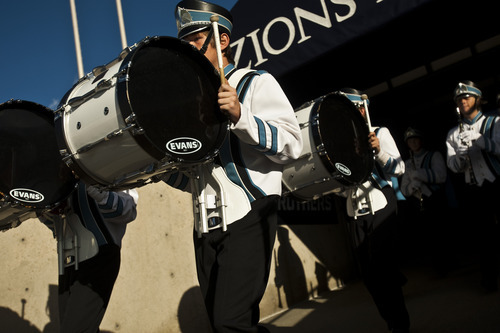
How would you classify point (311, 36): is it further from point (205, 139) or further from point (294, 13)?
point (205, 139)

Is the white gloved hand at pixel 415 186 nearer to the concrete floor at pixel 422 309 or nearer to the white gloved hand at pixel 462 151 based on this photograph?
the concrete floor at pixel 422 309

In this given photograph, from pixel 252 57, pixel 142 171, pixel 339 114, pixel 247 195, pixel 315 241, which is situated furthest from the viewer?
pixel 315 241

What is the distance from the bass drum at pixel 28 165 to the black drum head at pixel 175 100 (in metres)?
0.89

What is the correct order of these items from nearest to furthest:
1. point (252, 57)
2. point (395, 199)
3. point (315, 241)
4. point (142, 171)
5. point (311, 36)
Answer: point (142, 171)
point (395, 199)
point (311, 36)
point (252, 57)
point (315, 241)

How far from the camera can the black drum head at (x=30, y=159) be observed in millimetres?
2432

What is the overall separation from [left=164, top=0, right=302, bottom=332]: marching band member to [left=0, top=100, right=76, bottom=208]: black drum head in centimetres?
83

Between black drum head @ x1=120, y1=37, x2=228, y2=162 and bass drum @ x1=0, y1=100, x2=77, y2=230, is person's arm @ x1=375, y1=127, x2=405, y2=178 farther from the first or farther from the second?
bass drum @ x1=0, y1=100, x2=77, y2=230

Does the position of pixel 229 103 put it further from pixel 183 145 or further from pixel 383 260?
pixel 383 260

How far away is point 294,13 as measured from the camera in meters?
5.48

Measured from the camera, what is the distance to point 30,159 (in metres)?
2.54

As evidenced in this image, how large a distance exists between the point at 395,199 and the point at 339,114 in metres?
0.99

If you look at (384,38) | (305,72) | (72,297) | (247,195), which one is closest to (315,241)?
(305,72)

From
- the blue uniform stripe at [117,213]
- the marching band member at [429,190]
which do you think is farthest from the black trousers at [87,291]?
the marching band member at [429,190]

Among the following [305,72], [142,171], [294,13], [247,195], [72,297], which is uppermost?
[294,13]
